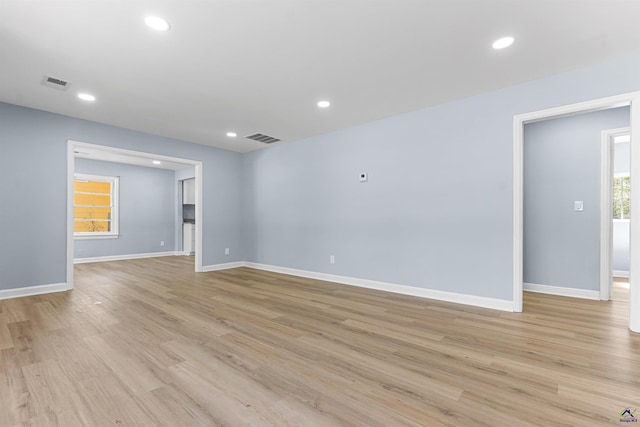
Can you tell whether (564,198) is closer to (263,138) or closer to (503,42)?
(503,42)

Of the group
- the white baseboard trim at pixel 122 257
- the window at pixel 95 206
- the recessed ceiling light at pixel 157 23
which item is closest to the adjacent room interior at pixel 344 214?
the recessed ceiling light at pixel 157 23

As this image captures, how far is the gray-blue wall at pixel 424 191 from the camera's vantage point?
322 centimetres

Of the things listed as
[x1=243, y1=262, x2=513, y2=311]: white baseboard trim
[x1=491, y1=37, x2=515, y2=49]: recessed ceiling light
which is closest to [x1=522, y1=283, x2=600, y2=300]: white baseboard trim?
[x1=243, y1=262, x2=513, y2=311]: white baseboard trim

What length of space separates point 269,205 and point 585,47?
497 centimetres

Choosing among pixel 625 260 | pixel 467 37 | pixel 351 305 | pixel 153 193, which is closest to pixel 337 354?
pixel 351 305

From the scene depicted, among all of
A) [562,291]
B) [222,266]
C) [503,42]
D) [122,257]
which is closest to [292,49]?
[503,42]

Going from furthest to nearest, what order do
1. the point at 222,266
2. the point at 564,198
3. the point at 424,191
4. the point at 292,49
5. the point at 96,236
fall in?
the point at 96,236 < the point at 222,266 < the point at 564,198 < the point at 424,191 < the point at 292,49

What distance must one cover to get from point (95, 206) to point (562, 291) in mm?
9740

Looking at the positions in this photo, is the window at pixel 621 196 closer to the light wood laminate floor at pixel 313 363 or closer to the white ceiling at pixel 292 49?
the light wood laminate floor at pixel 313 363

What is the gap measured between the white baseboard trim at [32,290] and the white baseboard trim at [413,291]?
3.34m

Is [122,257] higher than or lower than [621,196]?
lower

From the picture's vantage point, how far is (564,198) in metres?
4.00

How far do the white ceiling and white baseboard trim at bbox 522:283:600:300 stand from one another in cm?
283

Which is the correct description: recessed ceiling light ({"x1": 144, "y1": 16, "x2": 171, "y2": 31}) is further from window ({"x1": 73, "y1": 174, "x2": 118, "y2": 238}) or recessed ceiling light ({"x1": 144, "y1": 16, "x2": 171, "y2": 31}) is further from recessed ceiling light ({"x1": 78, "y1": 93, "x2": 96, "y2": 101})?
window ({"x1": 73, "y1": 174, "x2": 118, "y2": 238})
